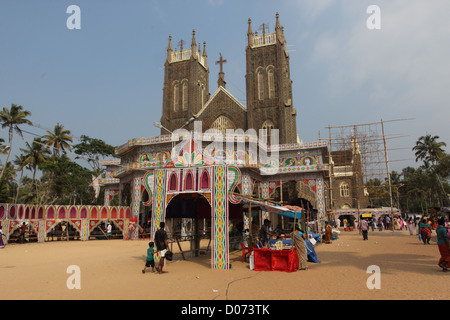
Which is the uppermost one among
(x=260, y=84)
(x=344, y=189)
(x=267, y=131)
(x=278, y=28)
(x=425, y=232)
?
(x=278, y=28)

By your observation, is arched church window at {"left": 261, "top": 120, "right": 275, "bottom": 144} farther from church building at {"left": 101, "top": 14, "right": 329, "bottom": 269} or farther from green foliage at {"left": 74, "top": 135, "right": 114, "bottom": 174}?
green foliage at {"left": 74, "top": 135, "right": 114, "bottom": 174}

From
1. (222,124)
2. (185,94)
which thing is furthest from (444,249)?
(185,94)

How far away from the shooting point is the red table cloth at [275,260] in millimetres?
9359

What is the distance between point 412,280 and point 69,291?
26.3 feet

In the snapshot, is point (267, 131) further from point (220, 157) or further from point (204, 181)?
point (204, 181)

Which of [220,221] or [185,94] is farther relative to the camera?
[185,94]

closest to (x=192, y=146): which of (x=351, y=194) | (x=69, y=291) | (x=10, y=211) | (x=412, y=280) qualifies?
(x=69, y=291)

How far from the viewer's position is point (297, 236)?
9891 mm

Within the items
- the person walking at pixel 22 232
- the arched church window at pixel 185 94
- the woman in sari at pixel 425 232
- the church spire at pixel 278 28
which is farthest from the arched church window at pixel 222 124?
the woman in sari at pixel 425 232

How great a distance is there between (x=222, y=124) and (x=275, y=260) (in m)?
25.3

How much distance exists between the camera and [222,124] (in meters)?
33.8

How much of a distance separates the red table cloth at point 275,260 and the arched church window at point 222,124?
953 inches

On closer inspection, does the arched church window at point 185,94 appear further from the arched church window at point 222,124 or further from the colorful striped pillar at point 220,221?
the colorful striped pillar at point 220,221

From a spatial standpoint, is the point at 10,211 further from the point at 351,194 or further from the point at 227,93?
the point at 351,194
